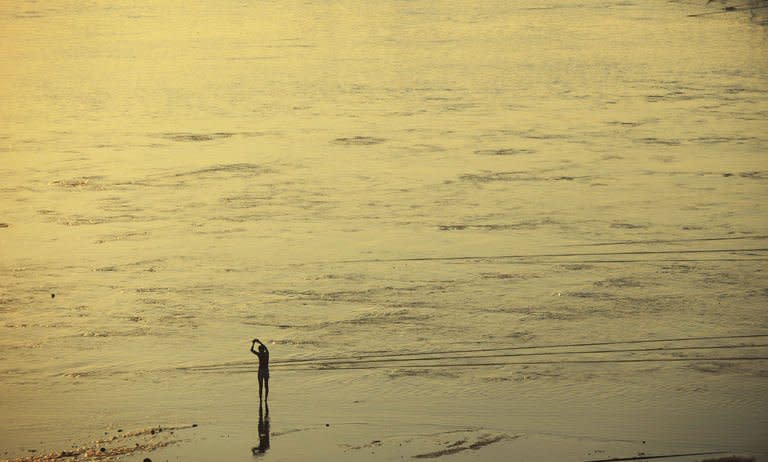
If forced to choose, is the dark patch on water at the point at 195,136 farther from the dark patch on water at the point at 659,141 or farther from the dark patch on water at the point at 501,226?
the dark patch on water at the point at 501,226

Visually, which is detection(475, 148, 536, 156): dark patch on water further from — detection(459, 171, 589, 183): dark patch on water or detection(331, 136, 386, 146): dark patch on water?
detection(331, 136, 386, 146): dark patch on water

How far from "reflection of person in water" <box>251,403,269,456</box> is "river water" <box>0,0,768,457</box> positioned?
72 cm

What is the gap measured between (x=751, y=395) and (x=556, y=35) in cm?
4573

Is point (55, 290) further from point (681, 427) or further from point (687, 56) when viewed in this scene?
point (687, 56)

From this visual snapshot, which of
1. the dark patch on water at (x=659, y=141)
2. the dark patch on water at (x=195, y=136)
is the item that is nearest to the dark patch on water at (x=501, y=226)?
the dark patch on water at (x=659, y=141)

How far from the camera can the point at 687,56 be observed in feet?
186

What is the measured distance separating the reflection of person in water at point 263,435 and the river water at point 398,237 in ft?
2.35

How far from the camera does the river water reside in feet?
70.4

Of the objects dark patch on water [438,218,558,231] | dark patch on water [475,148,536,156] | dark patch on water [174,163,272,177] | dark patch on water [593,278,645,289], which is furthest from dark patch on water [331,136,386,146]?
dark patch on water [593,278,645,289]

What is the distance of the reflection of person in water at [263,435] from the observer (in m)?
18.7

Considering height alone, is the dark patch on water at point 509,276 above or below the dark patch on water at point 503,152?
below

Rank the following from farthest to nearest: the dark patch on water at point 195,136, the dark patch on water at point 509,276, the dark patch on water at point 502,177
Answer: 1. the dark patch on water at point 195,136
2. the dark patch on water at point 502,177
3. the dark patch on water at point 509,276

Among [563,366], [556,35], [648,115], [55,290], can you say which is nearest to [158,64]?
[556,35]

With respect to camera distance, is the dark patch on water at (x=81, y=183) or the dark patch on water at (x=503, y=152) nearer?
the dark patch on water at (x=81, y=183)
